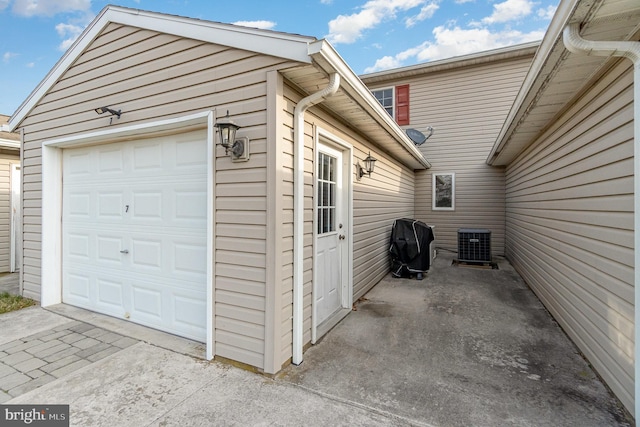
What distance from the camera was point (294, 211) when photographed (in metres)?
2.50

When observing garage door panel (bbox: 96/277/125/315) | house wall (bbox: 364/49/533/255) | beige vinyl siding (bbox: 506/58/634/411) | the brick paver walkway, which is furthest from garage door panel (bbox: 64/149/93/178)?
house wall (bbox: 364/49/533/255)

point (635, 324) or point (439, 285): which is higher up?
point (635, 324)

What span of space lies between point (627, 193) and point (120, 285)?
465cm

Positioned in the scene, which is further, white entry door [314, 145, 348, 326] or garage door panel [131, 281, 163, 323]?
white entry door [314, 145, 348, 326]

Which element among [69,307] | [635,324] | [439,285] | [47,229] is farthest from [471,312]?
[47,229]

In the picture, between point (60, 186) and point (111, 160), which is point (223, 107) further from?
point (60, 186)

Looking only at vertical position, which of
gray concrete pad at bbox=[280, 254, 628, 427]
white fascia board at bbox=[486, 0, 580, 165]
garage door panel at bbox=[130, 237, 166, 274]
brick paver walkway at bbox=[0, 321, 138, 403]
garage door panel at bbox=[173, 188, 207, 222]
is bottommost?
gray concrete pad at bbox=[280, 254, 628, 427]

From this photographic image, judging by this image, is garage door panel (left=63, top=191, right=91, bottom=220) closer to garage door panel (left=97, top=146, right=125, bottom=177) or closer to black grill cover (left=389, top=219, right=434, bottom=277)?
garage door panel (left=97, top=146, right=125, bottom=177)

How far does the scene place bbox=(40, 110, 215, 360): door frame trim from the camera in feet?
8.34

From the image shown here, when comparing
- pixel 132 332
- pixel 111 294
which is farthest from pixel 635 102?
pixel 111 294

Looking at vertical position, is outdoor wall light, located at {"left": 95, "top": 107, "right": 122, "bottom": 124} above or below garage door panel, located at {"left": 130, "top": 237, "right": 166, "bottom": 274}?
above

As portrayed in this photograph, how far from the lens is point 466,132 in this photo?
313 inches

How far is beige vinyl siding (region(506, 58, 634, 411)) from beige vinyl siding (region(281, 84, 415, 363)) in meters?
2.28

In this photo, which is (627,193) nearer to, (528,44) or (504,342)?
(504,342)
